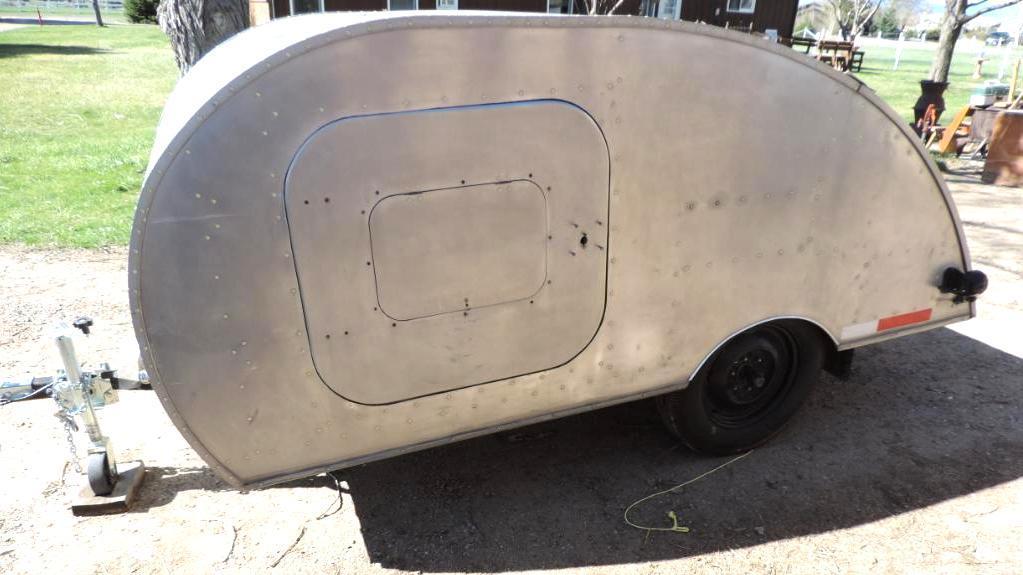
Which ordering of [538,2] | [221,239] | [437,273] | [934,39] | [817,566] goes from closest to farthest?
[221,239], [437,273], [817,566], [538,2], [934,39]

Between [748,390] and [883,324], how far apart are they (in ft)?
2.98

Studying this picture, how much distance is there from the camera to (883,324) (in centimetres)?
405

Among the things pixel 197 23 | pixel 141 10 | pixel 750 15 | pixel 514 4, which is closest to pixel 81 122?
pixel 197 23

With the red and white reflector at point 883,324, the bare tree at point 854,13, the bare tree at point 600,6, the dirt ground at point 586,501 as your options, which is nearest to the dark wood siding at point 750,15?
the bare tree at point 600,6

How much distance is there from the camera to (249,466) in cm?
295

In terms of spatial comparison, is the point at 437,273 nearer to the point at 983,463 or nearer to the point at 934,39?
the point at 983,463

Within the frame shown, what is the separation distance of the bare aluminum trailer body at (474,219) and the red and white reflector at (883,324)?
0.33 m

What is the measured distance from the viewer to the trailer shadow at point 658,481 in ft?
11.3

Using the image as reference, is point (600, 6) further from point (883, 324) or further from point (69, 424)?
point (69, 424)

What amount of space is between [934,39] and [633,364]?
76.3 m

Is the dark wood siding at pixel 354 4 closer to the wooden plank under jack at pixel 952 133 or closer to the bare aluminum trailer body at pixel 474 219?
the wooden plank under jack at pixel 952 133

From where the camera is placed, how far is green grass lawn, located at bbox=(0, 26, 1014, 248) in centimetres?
827

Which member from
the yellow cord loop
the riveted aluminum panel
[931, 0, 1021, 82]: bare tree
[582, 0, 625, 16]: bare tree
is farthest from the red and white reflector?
[931, 0, 1021, 82]: bare tree

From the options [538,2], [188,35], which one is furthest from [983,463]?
[538,2]
